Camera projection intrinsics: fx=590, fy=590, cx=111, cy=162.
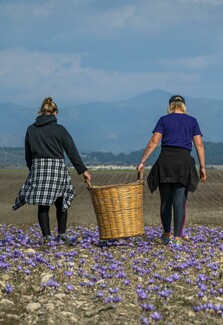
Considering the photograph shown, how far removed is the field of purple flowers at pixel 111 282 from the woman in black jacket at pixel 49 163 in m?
0.82

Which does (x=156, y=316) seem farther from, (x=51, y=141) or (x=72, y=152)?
(x=51, y=141)

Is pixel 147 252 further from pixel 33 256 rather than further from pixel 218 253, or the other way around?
pixel 33 256

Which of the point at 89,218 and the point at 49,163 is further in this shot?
the point at 89,218

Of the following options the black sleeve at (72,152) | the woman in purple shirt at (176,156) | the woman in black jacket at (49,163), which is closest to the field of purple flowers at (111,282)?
the woman in black jacket at (49,163)

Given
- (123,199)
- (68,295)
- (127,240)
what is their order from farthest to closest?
1. (127,240)
2. (123,199)
3. (68,295)

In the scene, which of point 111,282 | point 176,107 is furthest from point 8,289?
point 176,107

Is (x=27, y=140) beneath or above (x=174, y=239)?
above

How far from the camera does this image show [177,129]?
10.7m

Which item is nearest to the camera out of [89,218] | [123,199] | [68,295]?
[68,295]

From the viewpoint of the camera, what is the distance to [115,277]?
8.75 meters

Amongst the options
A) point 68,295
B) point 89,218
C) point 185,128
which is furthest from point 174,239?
point 89,218

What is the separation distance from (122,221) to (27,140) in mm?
2330

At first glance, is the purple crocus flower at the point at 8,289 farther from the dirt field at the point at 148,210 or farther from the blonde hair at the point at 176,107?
the dirt field at the point at 148,210

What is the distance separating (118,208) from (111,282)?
7.49ft
